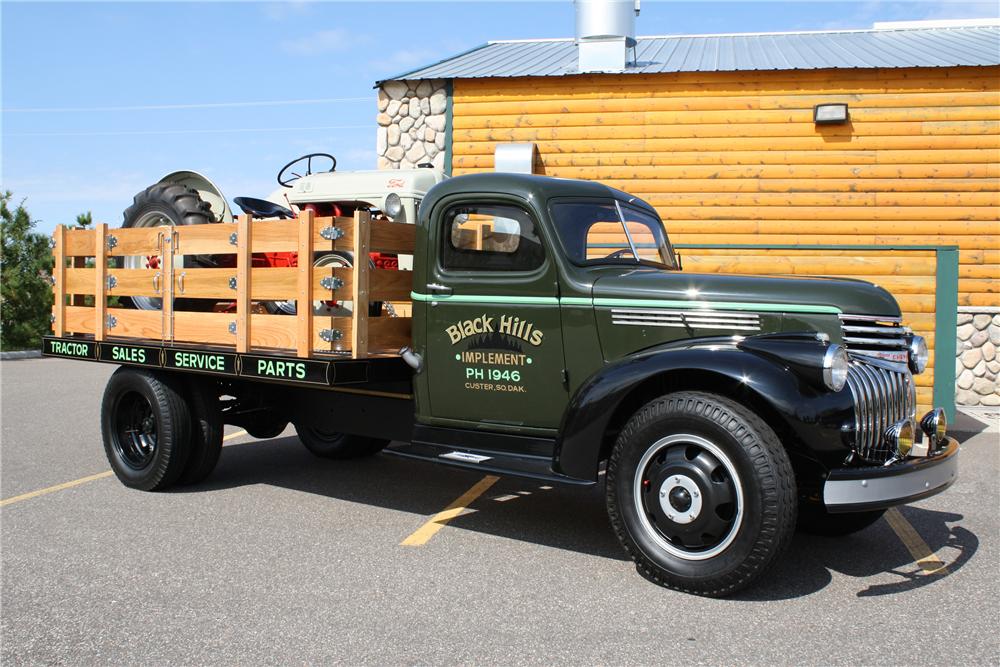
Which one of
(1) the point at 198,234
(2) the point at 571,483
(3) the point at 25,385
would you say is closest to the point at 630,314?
(2) the point at 571,483

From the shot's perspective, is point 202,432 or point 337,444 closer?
point 202,432

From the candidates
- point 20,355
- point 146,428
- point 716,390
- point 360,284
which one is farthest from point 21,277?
point 716,390

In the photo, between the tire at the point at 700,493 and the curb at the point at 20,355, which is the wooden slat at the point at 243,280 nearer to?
the tire at the point at 700,493

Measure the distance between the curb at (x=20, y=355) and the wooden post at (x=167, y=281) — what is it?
11.5 m

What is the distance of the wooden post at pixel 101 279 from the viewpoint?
20.4 feet

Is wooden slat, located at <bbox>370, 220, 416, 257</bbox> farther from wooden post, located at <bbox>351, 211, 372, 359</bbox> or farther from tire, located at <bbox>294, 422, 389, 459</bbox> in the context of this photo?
tire, located at <bbox>294, 422, 389, 459</bbox>

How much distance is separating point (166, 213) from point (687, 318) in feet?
13.8

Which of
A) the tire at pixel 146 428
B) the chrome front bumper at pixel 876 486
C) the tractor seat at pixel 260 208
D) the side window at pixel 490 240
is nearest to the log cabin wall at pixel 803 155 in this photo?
the tractor seat at pixel 260 208

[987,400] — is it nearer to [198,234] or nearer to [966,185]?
[966,185]

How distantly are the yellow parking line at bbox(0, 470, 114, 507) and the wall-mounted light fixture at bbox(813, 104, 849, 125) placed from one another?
9595mm

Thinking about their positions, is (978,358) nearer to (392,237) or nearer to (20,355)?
(392,237)

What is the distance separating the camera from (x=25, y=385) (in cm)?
1174

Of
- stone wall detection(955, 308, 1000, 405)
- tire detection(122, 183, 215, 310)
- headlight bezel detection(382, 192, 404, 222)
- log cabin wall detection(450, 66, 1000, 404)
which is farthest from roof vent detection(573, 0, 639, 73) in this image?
tire detection(122, 183, 215, 310)

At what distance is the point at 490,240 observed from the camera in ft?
16.1
